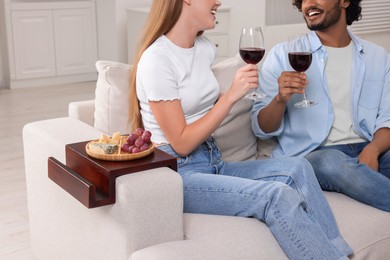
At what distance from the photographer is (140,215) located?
5.89 ft

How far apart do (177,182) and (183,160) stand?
1.00 ft

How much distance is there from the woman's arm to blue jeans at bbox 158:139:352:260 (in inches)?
3.3

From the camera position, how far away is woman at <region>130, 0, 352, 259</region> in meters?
1.88

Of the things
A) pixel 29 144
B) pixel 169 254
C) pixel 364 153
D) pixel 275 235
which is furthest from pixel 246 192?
pixel 29 144

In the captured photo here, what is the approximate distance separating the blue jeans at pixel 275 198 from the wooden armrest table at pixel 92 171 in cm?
17

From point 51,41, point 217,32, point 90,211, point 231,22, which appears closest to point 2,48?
point 51,41

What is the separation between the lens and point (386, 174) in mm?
2436

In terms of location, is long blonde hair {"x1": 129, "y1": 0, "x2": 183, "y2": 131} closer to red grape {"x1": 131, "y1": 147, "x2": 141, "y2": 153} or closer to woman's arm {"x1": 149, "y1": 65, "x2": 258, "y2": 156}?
woman's arm {"x1": 149, "y1": 65, "x2": 258, "y2": 156}

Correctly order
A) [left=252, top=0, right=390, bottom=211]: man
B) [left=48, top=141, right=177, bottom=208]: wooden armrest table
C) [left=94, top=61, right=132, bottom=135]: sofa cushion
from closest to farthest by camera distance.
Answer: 1. [left=48, top=141, right=177, bottom=208]: wooden armrest table
2. [left=94, top=61, right=132, bottom=135]: sofa cushion
3. [left=252, top=0, right=390, bottom=211]: man

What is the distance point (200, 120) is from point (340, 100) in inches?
27.2

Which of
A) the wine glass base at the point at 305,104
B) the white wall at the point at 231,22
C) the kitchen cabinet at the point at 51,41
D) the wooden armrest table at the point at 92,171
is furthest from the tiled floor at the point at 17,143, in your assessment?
the wine glass base at the point at 305,104

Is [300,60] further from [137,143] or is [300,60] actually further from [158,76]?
[137,143]

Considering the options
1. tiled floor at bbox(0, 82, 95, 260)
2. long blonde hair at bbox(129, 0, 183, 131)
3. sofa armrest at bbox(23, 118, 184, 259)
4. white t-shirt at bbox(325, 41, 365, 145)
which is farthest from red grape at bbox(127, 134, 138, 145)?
tiled floor at bbox(0, 82, 95, 260)

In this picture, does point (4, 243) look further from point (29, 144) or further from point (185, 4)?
point (185, 4)
